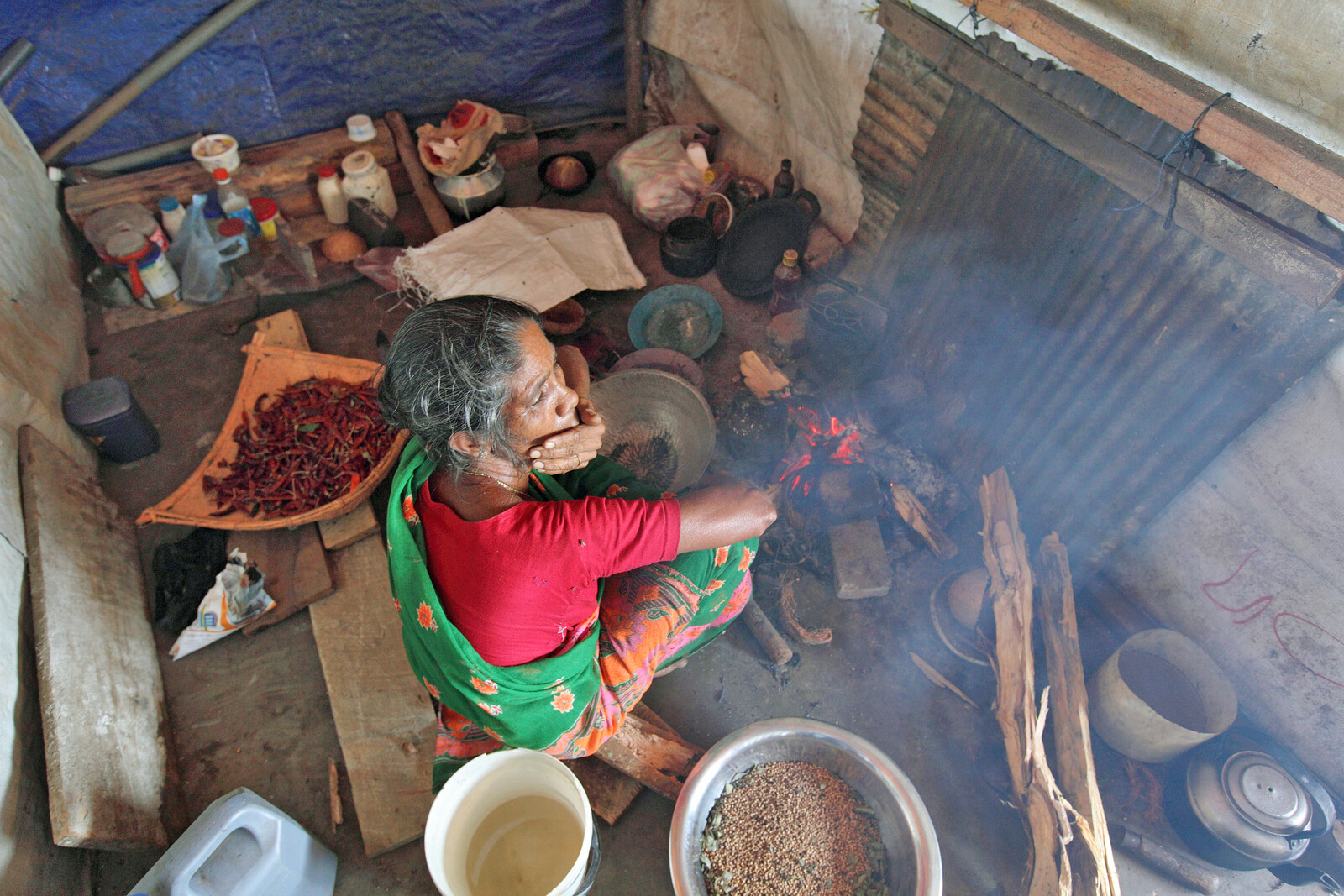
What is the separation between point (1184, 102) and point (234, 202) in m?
5.22

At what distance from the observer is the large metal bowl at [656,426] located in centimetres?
338

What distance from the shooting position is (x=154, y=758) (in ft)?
8.87

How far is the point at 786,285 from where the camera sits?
420 cm

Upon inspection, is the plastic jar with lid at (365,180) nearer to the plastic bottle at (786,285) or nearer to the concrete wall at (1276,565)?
the plastic bottle at (786,285)

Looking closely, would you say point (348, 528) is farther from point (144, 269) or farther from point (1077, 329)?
point (1077, 329)

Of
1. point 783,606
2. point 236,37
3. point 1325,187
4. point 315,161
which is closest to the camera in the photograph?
point 1325,187

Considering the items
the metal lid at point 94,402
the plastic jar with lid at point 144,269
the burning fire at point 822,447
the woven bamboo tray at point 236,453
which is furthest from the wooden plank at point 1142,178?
the plastic jar with lid at point 144,269

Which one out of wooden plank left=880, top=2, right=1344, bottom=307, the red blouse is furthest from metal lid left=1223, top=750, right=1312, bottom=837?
the red blouse

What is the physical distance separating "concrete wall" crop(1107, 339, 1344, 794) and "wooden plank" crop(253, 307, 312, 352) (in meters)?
4.58

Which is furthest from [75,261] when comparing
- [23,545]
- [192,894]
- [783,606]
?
[783,606]

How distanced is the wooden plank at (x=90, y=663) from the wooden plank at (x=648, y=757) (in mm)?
1719

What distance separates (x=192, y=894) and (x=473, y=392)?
1649 mm

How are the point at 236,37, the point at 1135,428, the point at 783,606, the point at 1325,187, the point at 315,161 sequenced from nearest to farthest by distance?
the point at 1325,187, the point at 1135,428, the point at 783,606, the point at 236,37, the point at 315,161

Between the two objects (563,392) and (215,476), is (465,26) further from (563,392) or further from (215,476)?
(563,392)
